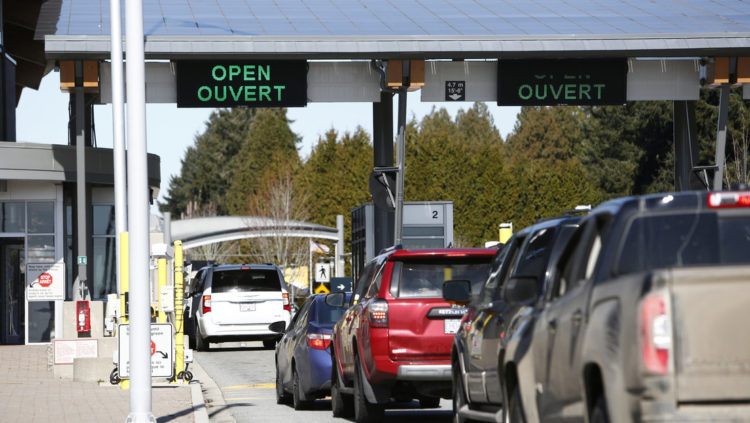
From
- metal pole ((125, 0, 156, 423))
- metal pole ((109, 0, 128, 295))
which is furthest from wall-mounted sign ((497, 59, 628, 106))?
metal pole ((125, 0, 156, 423))

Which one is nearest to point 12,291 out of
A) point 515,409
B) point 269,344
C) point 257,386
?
point 269,344

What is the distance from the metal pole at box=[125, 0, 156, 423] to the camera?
516 inches

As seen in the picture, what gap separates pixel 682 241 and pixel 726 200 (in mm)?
318

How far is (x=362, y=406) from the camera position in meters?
13.7

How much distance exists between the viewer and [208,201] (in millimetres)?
133875

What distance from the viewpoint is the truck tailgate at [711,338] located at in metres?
5.84

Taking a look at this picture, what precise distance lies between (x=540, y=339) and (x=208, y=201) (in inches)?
5009

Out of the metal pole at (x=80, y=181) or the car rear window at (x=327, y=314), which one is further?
the metal pole at (x=80, y=181)

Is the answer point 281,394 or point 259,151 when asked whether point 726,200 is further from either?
point 259,151

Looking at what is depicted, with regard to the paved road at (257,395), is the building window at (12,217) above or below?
above

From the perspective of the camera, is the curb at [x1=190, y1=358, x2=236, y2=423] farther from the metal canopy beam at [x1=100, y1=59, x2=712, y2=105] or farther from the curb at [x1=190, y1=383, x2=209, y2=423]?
the metal canopy beam at [x1=100, y1=59, x2=712, y2=105]

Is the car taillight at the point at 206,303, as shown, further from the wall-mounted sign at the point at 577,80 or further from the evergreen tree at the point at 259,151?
the evergreen tree at the point at 259,151

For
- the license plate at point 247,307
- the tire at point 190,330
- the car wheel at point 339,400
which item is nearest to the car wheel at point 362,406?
the car wheel at point 339,400

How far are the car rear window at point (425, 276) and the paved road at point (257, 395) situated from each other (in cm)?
244
